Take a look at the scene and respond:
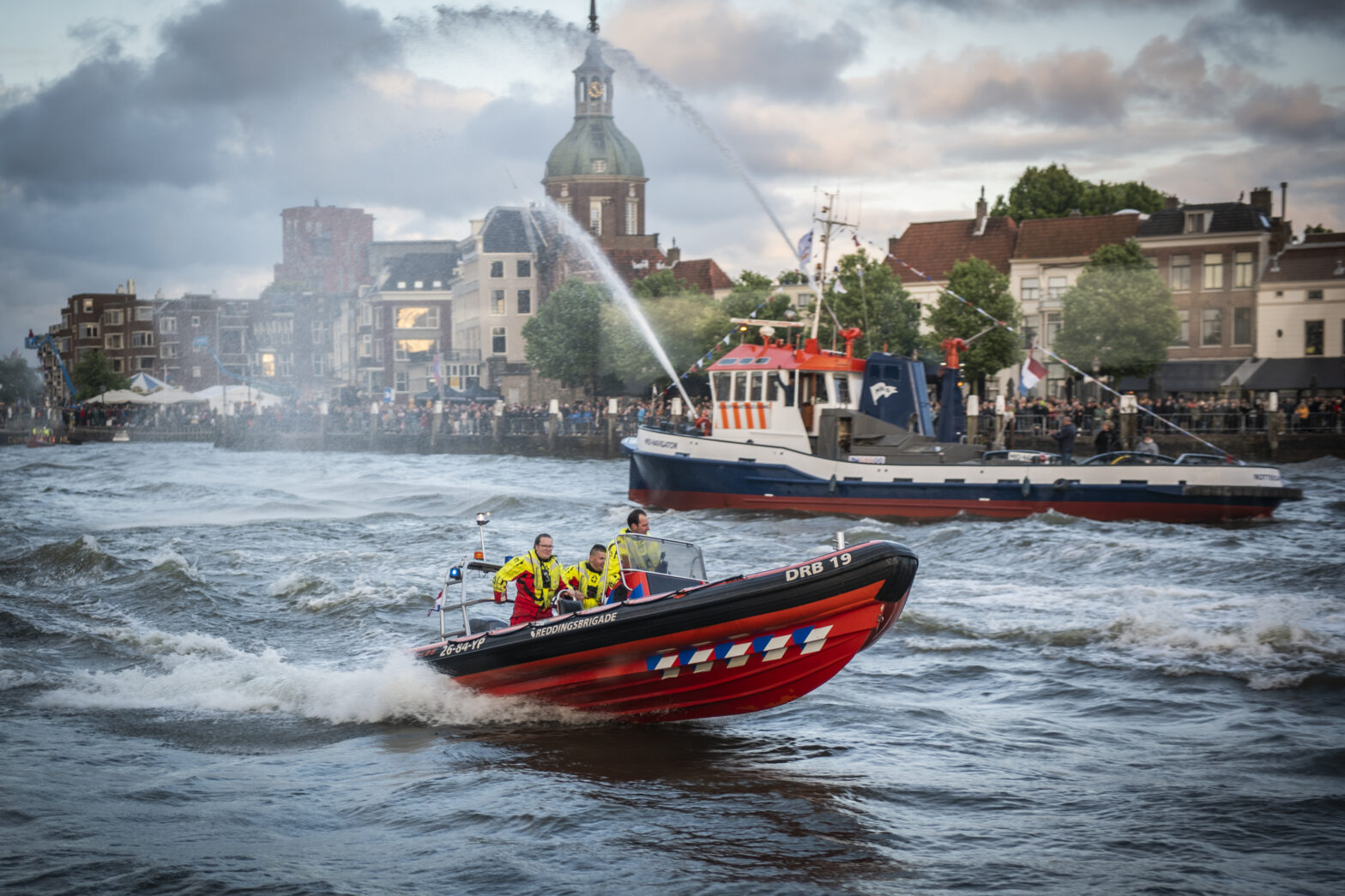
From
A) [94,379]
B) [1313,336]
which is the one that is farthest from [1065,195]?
[94,379]

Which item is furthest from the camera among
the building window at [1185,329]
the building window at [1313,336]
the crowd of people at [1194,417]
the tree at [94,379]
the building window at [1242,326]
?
the tree at [94,379]

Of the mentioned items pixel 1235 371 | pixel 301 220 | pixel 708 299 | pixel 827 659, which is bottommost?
pixel 827 659

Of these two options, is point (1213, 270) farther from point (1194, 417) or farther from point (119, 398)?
point (119, 398)

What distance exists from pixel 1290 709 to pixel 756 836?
245 inches

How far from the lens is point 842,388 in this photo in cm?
3078

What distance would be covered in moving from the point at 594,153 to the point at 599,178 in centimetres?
249

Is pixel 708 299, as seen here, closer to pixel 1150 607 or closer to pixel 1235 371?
pixel 1235 371

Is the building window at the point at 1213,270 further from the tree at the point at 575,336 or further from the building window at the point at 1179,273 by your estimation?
the tree at the point at 575,336


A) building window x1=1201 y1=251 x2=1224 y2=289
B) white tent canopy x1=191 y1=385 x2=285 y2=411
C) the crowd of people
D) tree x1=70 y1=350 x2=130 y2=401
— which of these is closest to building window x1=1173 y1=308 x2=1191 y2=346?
building window x1=1201 y1=251 x2=1224 y2=289

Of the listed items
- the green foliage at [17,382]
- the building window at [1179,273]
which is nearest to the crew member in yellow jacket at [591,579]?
the building window at [1179,273]

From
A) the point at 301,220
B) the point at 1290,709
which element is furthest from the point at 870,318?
the point at 301,220

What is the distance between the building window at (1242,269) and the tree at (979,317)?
12.2 meters

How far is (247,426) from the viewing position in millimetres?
73375

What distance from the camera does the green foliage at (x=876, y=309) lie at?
58.9 metres
